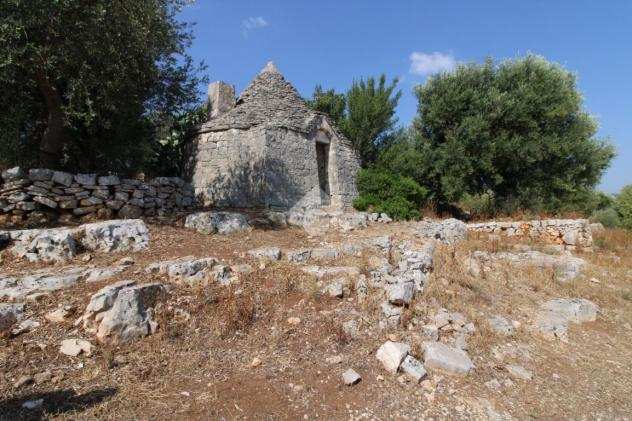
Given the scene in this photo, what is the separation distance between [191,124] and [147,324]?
11783 millimetres

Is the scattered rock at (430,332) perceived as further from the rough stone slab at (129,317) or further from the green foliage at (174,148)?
the green foliage at (174,148)

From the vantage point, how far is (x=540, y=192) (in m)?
15.1

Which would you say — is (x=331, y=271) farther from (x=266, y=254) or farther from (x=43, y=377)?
(x=43, y=377)

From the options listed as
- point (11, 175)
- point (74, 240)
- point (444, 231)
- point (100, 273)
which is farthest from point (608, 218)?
point (11, 175)

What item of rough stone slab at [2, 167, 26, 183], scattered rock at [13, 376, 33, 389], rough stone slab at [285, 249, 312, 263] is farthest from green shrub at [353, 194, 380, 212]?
scattered rock at [13, 376, 33, 389]

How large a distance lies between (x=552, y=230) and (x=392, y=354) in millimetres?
10480

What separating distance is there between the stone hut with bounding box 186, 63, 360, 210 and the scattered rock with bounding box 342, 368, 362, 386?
28.3 ft

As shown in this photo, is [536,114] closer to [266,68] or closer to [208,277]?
[266,68]

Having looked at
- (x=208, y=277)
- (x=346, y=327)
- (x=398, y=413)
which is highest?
(x=208, y=277)

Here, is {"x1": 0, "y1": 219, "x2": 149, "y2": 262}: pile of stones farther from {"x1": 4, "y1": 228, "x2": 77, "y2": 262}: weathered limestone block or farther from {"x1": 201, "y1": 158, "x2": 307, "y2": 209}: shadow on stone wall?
{"x1": 201, "y1": 158, "x2": 307, "y2": 209}: shadow on stone wall

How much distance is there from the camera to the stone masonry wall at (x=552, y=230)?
1165 centimetres

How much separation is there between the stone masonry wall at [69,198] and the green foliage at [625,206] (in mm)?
18555

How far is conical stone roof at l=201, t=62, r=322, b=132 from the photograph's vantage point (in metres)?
13.2

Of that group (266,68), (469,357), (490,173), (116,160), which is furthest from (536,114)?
(116,160)
